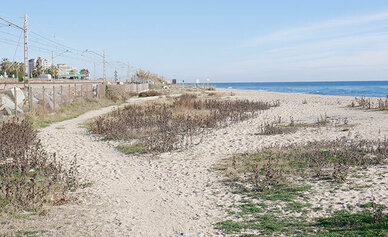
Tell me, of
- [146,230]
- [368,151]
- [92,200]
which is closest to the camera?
[146,230]

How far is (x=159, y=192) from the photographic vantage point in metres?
7.92

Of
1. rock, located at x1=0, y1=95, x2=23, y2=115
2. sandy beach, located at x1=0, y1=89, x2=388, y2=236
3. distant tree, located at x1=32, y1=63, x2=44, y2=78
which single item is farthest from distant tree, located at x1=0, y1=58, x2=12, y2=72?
sandy beach, located at x1=0, y1=89, x2=388, y2=236

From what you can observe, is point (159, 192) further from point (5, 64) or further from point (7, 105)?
point (5, 64)

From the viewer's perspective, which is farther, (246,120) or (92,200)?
(246,120)

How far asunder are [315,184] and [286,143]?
14.7 ft

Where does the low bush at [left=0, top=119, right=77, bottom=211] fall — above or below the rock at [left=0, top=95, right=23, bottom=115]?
below

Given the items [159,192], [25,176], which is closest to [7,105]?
[25,176]

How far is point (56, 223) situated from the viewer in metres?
6.00

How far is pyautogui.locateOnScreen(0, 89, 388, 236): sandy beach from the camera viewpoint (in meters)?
5.96

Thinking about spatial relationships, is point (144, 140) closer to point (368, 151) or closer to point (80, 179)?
point (80, 179)

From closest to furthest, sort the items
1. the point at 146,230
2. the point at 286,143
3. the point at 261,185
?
1. the point at 146,230
2. the point at 261,185
3. the point at 286,143

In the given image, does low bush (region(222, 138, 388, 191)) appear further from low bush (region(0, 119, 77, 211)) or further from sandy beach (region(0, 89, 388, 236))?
low bush (region(0, 119, 77, 211))

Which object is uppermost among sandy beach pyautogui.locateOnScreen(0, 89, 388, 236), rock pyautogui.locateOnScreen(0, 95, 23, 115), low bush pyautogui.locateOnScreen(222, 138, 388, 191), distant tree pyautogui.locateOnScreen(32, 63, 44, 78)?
distant tree pyautogui.locateOnScreen(32, 63, 44, 78)

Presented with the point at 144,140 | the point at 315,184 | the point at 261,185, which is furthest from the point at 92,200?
the point at 144,140
